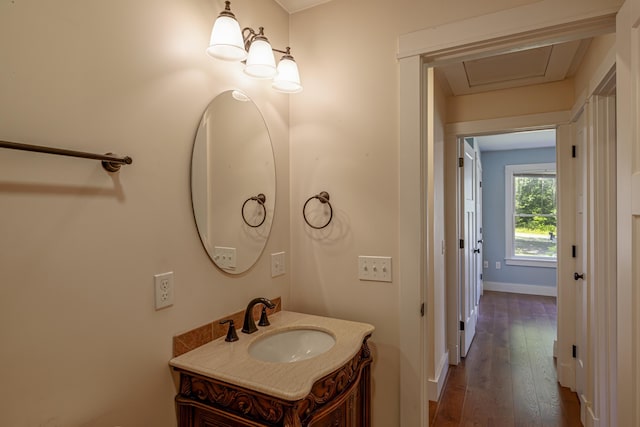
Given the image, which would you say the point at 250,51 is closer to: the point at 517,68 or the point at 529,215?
the point at 517,68

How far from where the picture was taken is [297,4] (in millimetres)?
1754

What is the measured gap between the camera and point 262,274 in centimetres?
165

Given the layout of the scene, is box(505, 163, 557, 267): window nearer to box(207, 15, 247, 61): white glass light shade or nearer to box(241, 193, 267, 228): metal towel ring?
box(241, 193, 267, 228): metal towel ring

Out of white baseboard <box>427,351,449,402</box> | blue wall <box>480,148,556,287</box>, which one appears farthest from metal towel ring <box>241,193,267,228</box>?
blue wall <box>480,148,556,287</box>

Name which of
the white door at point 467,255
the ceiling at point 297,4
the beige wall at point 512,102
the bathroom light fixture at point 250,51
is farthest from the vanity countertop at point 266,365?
the beige wall at point 512,102

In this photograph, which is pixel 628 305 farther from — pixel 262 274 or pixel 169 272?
pixel 169 272

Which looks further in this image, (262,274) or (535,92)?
(535,92)

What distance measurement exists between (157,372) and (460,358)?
9.52 feet

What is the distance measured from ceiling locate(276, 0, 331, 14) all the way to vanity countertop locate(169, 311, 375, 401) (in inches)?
64.1

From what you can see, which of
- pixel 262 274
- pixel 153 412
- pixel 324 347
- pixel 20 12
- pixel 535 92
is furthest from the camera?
pixel 535 92

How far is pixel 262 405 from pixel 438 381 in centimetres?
202

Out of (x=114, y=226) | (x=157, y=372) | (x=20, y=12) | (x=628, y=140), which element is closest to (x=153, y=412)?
(x=157, y=372)

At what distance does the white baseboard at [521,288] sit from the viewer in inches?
214

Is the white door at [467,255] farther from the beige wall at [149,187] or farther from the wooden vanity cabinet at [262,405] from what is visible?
the wooden vanity cabinet at [262,405]
